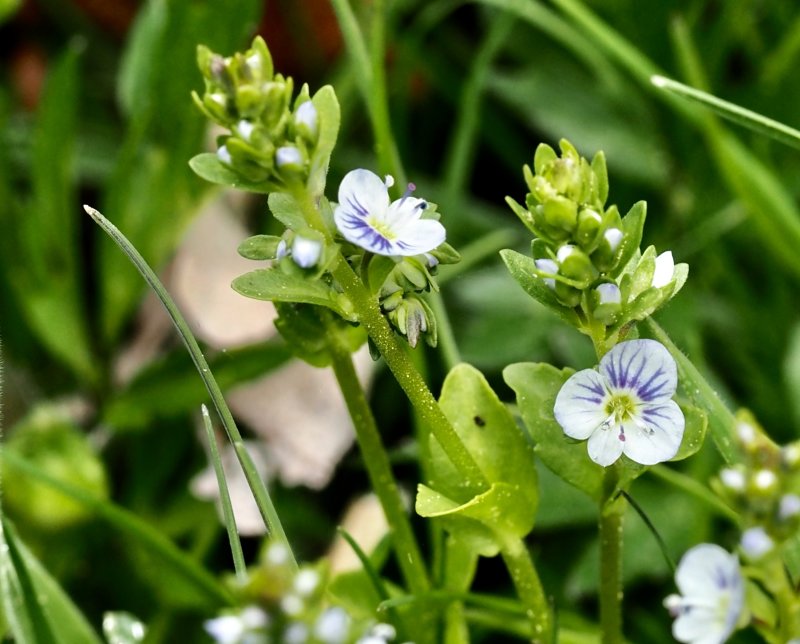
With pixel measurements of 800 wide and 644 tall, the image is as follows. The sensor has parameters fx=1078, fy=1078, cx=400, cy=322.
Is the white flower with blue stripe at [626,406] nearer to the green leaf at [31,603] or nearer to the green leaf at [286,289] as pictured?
the green leaf at [286,289]

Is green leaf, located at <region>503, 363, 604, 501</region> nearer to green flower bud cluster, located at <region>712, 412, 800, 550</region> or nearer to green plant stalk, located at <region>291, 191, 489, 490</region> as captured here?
green plant stalk, located at <region>291, 191, 489, 490</region>

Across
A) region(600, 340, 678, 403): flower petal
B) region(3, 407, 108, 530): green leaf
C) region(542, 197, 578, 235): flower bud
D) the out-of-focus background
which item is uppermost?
the out-of-focus background

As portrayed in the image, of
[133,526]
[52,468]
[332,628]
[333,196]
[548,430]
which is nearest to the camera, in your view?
[332,628]

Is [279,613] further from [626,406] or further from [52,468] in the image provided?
[52,468]

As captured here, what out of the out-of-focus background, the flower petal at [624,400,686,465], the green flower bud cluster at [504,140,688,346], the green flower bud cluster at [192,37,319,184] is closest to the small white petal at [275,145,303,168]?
the green flower bud cluster at [192,37,319,184]

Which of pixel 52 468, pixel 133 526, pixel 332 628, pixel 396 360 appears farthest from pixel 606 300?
pixel 52 468
